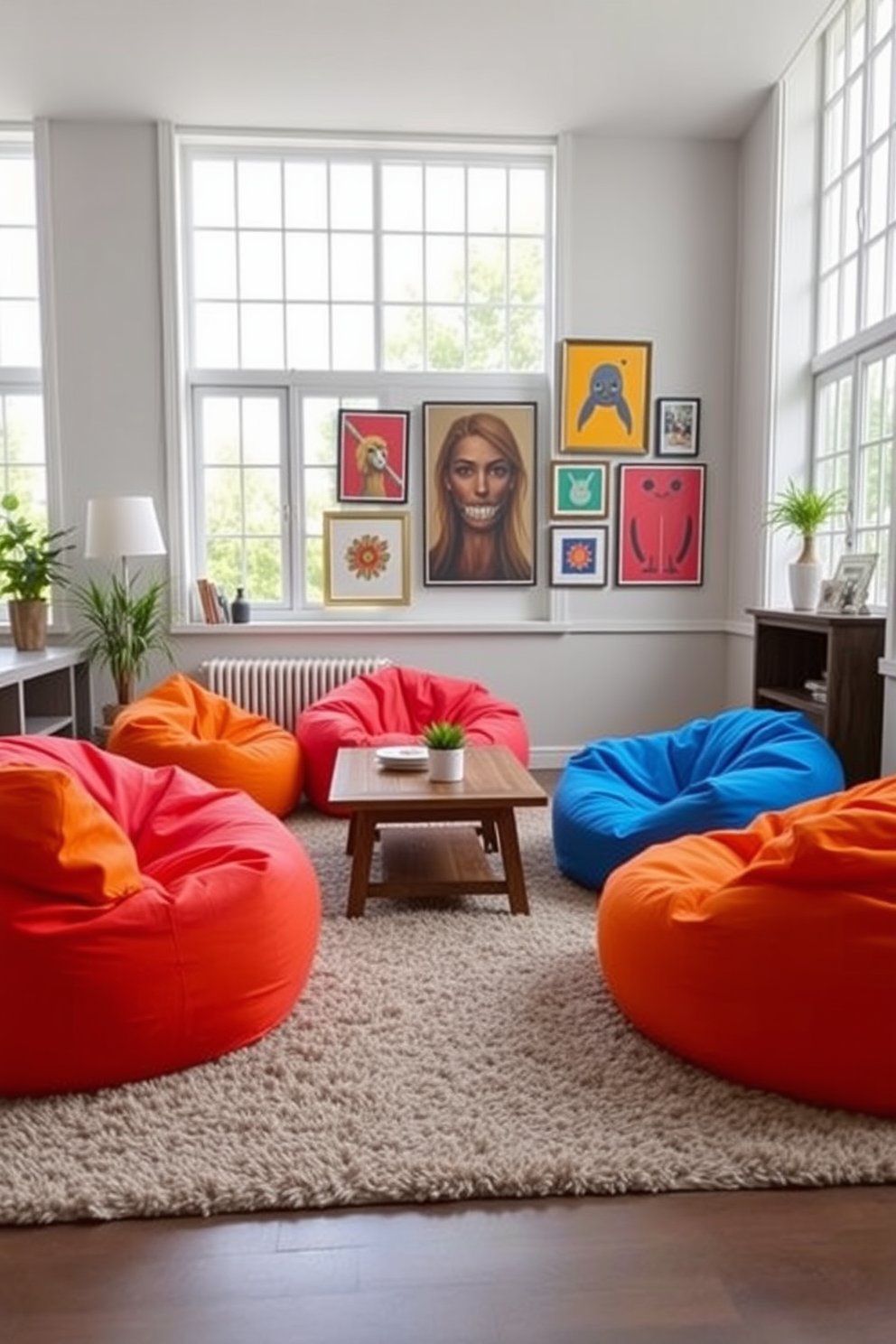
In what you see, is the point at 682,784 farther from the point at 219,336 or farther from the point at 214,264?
the point at 214,264

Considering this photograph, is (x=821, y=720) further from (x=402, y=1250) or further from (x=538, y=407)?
(x=402, y=1250)

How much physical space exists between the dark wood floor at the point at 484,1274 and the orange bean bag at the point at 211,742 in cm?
247

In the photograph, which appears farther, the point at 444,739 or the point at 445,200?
the point at 445,200

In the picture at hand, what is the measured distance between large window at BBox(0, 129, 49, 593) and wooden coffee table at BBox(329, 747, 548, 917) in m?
2.95

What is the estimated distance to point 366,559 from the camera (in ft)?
17.2

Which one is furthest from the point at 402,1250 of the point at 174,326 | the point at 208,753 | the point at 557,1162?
the point at 174,326

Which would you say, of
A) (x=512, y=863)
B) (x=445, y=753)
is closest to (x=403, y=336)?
(x=445, y=753)

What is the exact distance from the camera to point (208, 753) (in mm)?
3975

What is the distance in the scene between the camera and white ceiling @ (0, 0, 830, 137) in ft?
13.1

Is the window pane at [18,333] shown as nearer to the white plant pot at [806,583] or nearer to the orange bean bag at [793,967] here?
A: the white plant pot at [806,583]

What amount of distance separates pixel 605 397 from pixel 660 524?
0.76m

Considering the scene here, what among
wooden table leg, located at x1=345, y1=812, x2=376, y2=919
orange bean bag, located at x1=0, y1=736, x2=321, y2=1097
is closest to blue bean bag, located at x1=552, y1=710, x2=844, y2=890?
wooden table leg, located at x1=345, y1=812, x2=376, y2=919

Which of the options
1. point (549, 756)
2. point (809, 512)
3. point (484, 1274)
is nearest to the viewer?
point (484, 1274)

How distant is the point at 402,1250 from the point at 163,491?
14.0 feet
